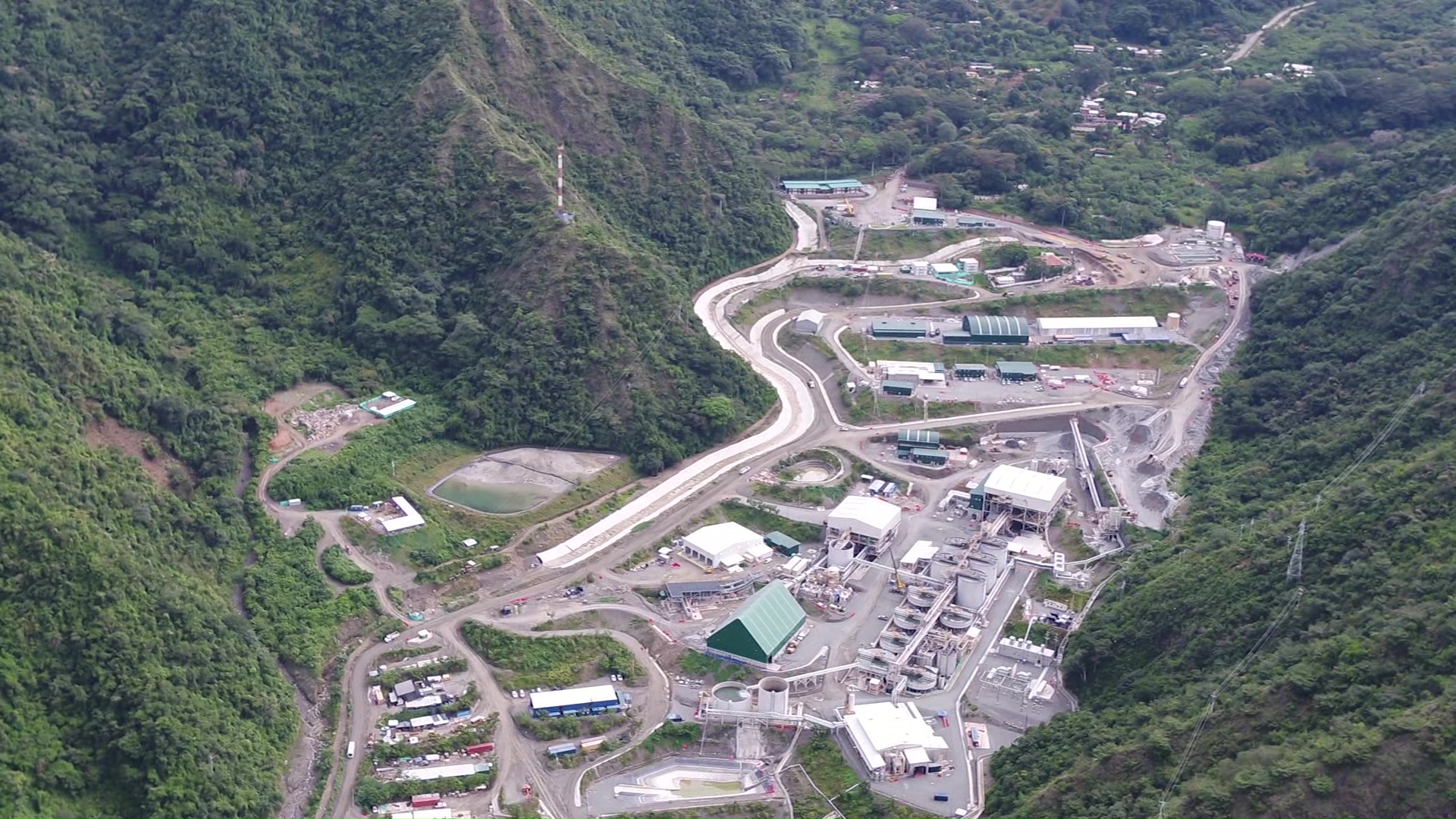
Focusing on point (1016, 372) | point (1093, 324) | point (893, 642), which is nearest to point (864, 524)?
point (893, 642)

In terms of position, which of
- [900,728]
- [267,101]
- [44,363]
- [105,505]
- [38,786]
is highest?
[267,101]

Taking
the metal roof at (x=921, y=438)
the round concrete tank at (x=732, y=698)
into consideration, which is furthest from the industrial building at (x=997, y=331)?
the round concrete tank at (x=732, y=698)

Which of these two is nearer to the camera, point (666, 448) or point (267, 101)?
point (666, 448)

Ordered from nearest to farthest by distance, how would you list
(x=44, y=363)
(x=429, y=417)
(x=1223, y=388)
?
1. (x=44, y=363)
2. (x=429, y=417)
3. (x=1223, y=388)

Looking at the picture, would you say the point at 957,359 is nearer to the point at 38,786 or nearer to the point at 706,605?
the point at 706,605

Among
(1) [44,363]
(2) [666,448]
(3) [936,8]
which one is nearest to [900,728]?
(2) [666,448]

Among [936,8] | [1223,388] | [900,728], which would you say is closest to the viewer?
[900,728]

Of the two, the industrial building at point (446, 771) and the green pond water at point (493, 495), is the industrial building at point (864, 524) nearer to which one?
the green pond water at point (493, 495)

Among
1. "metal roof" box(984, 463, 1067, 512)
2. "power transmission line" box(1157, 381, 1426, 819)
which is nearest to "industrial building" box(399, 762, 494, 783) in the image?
"power transmission line" box(1157, 381, 1426, 819)
